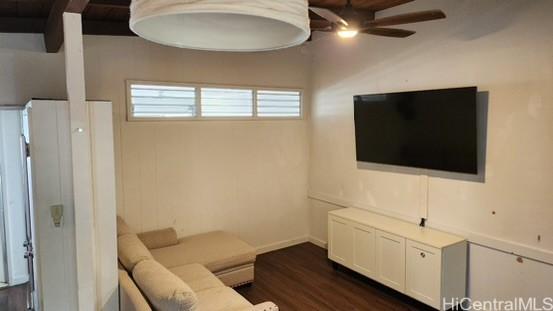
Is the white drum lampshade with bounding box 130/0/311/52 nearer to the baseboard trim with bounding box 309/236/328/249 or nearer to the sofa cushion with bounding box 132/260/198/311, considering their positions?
the sofa cushion with bounding box 132/260/198/311

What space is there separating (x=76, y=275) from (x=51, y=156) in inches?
32.7

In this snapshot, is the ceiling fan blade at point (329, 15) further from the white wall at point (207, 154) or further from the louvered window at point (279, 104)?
the louvered window at point (279, 104)

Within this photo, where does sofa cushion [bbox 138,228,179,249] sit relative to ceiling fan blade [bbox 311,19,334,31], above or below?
below

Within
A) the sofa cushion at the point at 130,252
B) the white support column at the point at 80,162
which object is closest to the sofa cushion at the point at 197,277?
the sofa cushion at the point at 130,252

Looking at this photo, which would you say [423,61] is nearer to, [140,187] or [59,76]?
[140,187]

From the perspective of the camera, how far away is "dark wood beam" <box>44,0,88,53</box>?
242 cm

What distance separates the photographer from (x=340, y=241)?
14.6 ft

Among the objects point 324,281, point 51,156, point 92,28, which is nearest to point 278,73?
point 92,28

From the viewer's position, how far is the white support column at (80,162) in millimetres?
2500

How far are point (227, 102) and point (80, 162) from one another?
2412 mm

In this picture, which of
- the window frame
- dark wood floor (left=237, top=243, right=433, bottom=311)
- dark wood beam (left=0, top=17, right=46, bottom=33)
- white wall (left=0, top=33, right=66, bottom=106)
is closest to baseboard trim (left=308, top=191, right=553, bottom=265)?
dark wood floor (left=237, top=243, right=433, bottom=311)

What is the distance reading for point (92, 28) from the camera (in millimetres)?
3848

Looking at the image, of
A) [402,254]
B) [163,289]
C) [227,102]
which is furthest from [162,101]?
[402,254]

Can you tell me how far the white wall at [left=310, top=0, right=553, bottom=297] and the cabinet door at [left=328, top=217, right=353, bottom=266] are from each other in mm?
456
